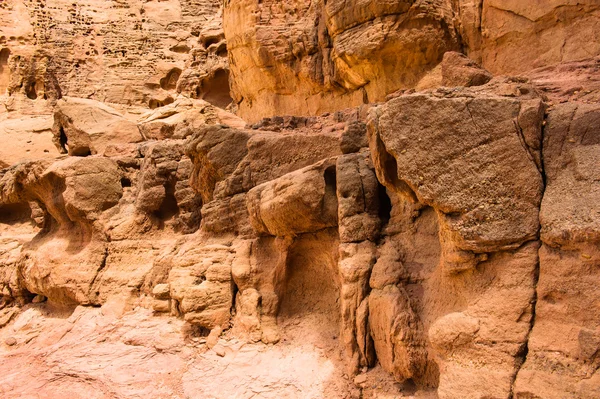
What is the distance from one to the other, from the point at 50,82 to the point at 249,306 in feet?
47.0

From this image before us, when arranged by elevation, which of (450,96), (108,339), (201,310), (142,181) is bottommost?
(108,339)

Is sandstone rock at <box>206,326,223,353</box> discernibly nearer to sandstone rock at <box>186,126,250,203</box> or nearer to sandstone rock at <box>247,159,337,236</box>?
sandstone rock at <box>247,159,337,236</box>

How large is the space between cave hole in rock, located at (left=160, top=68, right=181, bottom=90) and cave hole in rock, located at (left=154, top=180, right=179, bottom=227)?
33.4ft

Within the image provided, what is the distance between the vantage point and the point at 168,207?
710 centimetres

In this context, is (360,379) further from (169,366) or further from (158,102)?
(158,102)

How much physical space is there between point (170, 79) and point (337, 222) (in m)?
13.7

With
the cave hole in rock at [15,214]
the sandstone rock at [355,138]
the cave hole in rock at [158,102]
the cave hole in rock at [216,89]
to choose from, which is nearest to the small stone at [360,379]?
the sandstone rock at [355,138]

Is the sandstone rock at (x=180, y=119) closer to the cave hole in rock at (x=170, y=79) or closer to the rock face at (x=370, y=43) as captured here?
the rock face at (x=370, y=43)

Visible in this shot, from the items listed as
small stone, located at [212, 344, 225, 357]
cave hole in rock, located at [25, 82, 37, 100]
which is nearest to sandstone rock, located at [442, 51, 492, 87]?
small stone, located at [212, 344, 225, 357]

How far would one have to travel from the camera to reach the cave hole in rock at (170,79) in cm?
1620

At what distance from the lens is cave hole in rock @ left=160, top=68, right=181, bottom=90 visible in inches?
638

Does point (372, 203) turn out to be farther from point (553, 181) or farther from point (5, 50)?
point (5, 50)

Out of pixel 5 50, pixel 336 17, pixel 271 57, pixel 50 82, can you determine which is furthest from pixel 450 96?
pixel 5 50

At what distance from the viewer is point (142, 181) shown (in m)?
7.03
